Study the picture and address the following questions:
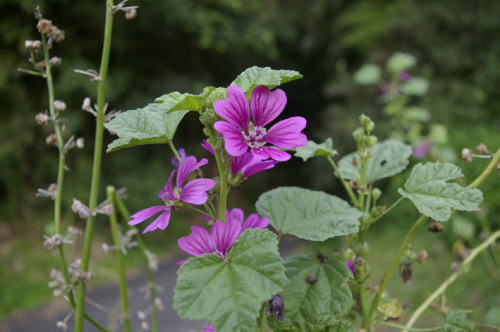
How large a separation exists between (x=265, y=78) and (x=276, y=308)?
30cm

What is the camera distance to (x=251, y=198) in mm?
7371

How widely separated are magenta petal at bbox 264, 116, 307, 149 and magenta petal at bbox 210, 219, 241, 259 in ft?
0.39

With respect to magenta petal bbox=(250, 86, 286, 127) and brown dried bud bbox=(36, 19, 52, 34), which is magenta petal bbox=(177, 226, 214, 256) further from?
brown dried bud bbox=(36, 19, 52, 34)

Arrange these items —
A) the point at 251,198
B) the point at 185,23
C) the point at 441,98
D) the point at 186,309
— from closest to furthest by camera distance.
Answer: the point at 186,309, the point at 441,98, the point at 185,23, the point at 251,198

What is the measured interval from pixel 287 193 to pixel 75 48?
4.84m

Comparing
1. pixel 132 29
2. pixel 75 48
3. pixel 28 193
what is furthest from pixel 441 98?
pixel 28 193

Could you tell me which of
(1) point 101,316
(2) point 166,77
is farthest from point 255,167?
(2) point 166,77

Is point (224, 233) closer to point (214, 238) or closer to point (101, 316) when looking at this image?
point (214, 238)

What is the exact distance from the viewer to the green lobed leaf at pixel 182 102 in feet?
1.44

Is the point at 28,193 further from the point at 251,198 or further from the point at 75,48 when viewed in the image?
the point at 251,198

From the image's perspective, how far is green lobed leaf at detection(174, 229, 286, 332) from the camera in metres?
0.38

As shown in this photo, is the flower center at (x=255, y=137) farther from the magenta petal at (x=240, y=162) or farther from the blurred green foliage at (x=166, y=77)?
the blurred green foliage at (x=166, y=77)

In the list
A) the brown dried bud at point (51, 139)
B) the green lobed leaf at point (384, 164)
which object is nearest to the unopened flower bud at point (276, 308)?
the green lobed leaf at point (384, 164)

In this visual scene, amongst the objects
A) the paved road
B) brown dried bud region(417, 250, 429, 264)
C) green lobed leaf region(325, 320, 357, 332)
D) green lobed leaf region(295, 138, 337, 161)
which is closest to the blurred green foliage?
the paved road
